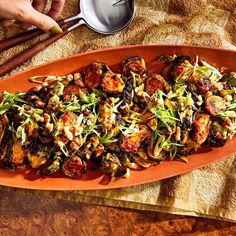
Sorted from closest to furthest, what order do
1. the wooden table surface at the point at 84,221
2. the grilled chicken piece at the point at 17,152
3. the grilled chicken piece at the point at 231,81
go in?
the grilled chicken piece at the point at 17,152 < the grilled chicken piece at the point at 231,81 < the wooden table surface at the point at 84,221

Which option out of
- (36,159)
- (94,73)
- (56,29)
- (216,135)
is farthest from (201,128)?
(56,29)

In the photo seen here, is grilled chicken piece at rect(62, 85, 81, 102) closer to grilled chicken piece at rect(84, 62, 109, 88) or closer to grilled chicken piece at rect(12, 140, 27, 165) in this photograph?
grilled chicken piece at rect(84, 62, 109, 88)

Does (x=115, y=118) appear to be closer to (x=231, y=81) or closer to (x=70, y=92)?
(x=70, y=92)

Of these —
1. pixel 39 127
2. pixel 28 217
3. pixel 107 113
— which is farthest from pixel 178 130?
pixel 28 217

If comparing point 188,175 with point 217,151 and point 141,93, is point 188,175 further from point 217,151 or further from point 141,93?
point 141,93

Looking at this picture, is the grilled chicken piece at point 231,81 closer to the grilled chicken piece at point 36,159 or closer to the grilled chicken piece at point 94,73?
the grilled chicken piece at point 94,73

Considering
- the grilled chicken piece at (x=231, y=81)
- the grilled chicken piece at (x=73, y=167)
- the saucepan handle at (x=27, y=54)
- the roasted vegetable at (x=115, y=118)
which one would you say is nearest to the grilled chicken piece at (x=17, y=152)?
the roasted vegetable at (x=115, y=118)
